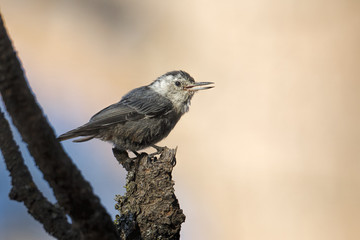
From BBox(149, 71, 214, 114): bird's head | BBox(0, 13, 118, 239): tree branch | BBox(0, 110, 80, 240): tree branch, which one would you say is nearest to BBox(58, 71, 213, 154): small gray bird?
BBox(149, 71, 214, 114): bird's head

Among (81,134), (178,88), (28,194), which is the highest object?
(178,88)

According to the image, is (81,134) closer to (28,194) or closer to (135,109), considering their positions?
(135,109)

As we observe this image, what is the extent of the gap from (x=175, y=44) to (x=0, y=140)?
16.1ft

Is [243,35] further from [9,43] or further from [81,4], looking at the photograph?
[9,43]

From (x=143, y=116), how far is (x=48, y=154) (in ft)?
9.21

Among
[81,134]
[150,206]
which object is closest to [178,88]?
[81,134]

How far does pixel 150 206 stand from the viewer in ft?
8.61

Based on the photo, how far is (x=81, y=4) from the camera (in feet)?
20.7

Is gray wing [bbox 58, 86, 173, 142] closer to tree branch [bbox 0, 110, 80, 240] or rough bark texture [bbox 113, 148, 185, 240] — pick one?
rough bark texture [bbox 113, 148, 185, 240]

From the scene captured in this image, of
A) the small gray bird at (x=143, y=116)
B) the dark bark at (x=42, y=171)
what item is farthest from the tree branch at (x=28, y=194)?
the small gray bird at (x=143, y=116)

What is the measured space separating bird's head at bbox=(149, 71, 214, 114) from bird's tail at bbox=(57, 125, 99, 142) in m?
0.91

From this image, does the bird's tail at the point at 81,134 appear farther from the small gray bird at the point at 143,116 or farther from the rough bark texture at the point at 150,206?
the rough bark texture at the point at 150,206

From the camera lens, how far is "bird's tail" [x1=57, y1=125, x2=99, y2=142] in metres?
3.73

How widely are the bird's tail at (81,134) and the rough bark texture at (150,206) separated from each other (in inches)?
41.5
